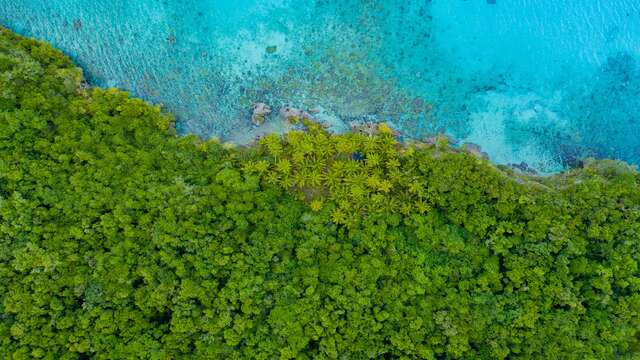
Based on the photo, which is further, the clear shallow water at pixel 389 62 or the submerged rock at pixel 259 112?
the clear shallow water at pixel 389 62

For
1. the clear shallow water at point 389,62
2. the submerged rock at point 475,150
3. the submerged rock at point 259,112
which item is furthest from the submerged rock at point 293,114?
the submerged rock at point 475,150

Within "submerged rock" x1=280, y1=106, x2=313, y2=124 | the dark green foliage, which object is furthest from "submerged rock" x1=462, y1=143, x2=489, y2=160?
"submerged rock" x1=280, y1=106, x2=313, y2=124

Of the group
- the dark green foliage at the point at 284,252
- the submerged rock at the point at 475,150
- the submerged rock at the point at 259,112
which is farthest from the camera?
the submerged rock at the point at 475,150

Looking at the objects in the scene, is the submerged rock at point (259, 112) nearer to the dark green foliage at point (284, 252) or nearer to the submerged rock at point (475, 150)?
the dark green foliage at point (284, 252)

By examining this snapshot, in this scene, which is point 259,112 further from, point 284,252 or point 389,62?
point 284,252

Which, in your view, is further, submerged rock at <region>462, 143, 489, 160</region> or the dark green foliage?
→ submerged rock at <region>462, 143, 489, 160</region>

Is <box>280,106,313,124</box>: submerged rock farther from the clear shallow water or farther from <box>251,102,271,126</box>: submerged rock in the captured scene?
<box>251,102,271,126</box>: submerged rock

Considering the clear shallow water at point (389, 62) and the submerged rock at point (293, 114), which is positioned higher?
the clear shallow water at point (389, 62)

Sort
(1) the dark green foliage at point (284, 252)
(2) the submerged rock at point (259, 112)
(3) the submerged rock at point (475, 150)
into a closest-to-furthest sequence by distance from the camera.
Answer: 1. (1) the dark green foliage at point (284, 252)
2. (2) the submerged rock at point (259, 112)
3. (3) the submerged rock at point (475, 150)
